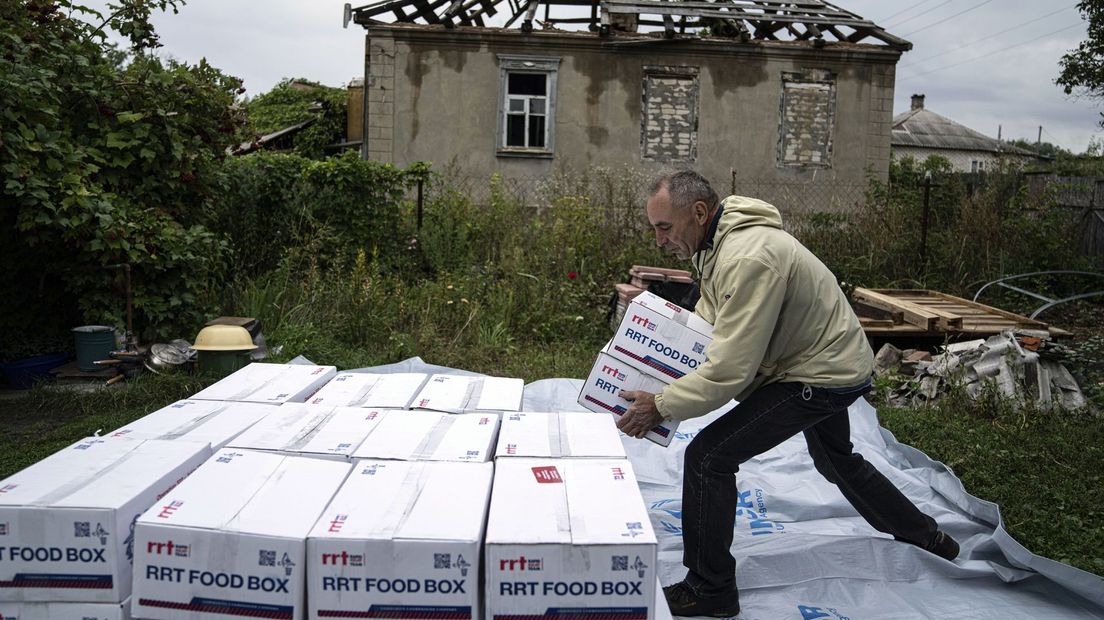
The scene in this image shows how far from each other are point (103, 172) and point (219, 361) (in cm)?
196

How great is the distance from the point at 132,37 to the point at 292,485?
6368 mm

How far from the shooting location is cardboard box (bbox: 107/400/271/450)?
321 cm

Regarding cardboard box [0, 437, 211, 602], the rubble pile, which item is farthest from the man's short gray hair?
the rubble pile

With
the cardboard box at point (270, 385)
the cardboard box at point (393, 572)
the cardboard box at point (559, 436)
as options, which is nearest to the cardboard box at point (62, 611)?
the cardboard box at point (393, 572)

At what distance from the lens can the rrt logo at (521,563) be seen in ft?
7.72

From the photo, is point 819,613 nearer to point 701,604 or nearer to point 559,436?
point 701,604

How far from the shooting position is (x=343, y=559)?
234 centimetres

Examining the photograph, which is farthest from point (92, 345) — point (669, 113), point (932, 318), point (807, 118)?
point (807, 118)

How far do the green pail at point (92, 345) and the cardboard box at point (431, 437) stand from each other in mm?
4140

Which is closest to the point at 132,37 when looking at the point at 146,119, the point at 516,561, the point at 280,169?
the point at 146,119

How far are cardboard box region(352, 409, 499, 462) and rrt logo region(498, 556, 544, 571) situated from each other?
73cm

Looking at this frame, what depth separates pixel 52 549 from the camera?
2.38 meters

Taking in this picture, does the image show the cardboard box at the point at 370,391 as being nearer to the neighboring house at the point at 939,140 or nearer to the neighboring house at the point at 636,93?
the neighboring house at the point at 636,93

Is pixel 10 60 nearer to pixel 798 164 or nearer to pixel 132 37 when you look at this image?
pixel 132 37
